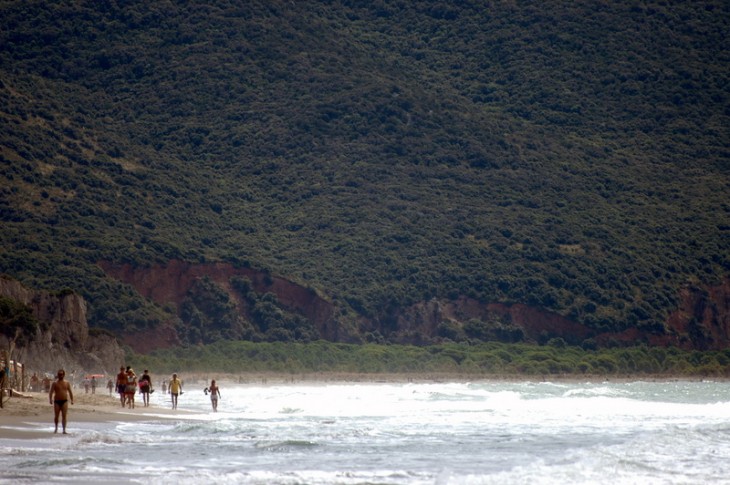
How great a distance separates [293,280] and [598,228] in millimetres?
23745

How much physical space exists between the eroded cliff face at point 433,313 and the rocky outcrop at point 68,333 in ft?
63.5

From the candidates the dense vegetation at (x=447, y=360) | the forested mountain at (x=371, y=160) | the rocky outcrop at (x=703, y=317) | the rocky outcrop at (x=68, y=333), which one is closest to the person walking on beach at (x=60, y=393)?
the rocky outcrop at (x=68, y=333)

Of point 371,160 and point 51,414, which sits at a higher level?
point 371,160

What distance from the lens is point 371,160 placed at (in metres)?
102

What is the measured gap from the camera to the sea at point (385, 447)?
19938 mm

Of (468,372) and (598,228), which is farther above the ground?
(598,228)

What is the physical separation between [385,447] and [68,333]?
3405 centimetres

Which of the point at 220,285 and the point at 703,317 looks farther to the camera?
the point at 703,317

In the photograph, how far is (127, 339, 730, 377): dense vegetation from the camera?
72.2 m

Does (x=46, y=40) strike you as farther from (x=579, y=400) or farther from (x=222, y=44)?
(x=579, y=400)

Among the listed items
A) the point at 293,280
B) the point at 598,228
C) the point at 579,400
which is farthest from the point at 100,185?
the point at 579,400

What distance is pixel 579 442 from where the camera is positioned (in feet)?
90.8

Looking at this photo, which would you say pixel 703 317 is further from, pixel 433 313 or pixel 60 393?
pixel 60 393

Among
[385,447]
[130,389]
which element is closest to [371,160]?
[130,389]
